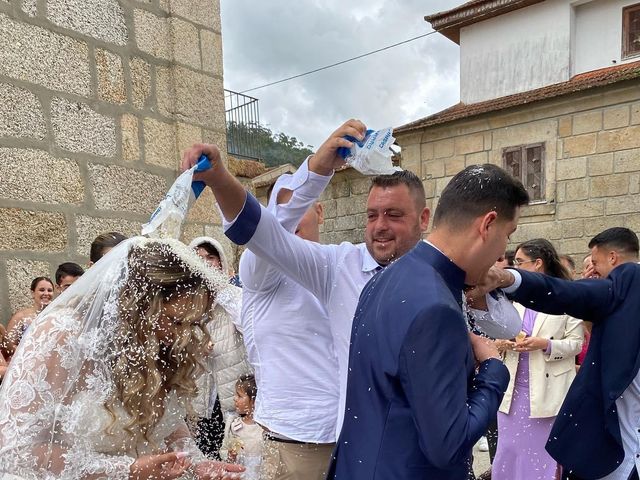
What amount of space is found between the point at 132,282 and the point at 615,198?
30.4 feet

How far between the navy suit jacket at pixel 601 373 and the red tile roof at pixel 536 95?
7.57 metres

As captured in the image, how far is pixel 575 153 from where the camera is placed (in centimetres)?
968

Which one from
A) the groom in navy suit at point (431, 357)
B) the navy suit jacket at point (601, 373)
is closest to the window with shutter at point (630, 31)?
the navy suit jacket at point (601, 373)

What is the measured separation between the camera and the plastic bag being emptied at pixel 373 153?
2.08 metres

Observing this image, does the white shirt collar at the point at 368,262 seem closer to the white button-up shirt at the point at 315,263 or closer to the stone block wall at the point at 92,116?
the white button-up shirt at the point at 315,263

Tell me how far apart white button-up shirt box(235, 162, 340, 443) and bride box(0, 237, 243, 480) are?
1.80 ft

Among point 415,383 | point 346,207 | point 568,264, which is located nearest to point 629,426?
point 415,383

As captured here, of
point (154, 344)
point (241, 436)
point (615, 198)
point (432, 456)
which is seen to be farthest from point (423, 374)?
point (615, 198)

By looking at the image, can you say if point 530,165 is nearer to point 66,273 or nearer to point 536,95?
point 536,95

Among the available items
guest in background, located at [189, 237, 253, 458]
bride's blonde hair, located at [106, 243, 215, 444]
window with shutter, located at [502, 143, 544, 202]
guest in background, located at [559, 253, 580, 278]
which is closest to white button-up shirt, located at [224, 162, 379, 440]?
bride's blonde hair, located at [106, 243, 215, 444]

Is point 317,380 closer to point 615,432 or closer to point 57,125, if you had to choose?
point 615,432

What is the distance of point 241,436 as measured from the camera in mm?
3605

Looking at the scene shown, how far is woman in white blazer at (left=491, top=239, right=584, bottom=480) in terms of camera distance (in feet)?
12.4

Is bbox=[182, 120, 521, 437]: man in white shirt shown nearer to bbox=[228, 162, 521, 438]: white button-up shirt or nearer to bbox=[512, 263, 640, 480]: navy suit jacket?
bbox=[228, 162, 521, 438]: white button-up shirt
